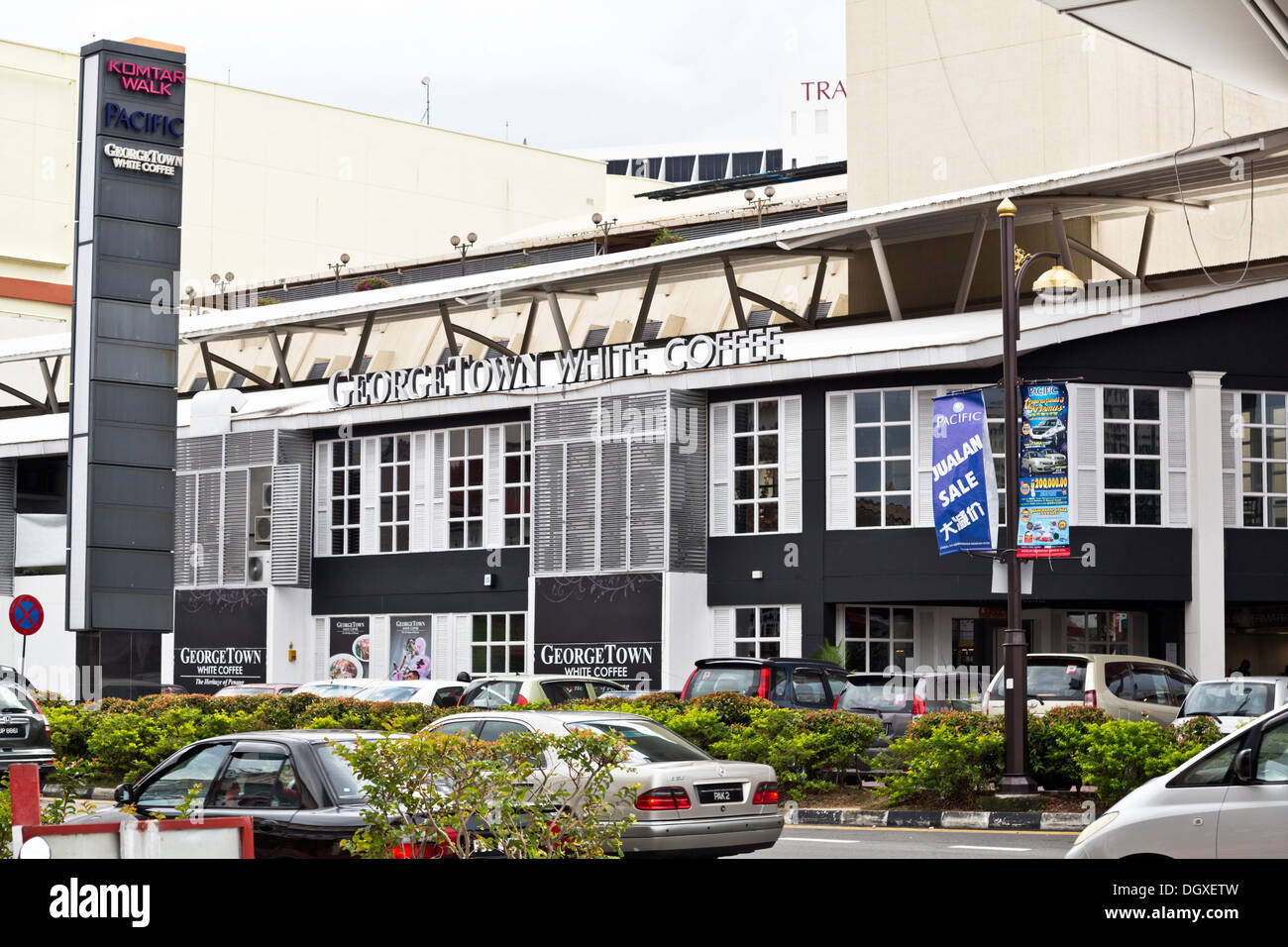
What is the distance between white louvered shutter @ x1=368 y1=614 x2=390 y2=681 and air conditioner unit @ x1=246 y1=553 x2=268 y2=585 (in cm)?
292

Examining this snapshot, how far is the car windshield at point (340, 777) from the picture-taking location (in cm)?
1091

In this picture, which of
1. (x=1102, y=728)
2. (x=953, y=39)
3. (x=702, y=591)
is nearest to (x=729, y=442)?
(x=702, y=591)

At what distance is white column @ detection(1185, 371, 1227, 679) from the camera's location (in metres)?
30.2

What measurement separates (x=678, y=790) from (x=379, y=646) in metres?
25.8

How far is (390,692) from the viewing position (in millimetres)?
26016

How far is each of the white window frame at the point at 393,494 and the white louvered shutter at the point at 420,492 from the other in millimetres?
154

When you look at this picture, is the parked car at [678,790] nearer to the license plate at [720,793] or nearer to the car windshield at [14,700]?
the license plate at [720,793]

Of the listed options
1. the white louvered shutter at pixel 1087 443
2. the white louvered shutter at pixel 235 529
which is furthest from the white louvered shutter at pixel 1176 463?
the white louvered shutter at pixel 235 529

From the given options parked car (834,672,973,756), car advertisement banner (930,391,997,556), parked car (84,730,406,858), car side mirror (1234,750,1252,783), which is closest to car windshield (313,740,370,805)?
parked car (84,730,406,858)

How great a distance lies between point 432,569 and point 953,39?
56.2ft

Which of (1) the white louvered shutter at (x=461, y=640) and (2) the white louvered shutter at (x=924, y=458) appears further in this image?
(1) the white louvered shutter at (x=461, y=640)

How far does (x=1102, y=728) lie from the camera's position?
17.8 metres

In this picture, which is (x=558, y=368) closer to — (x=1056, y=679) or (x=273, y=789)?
(x=1056, y=679)

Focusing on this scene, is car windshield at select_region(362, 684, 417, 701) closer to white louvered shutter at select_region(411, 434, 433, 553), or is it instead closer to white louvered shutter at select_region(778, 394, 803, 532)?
white louvered shutter at select_region(778, 394, 803, 532)
